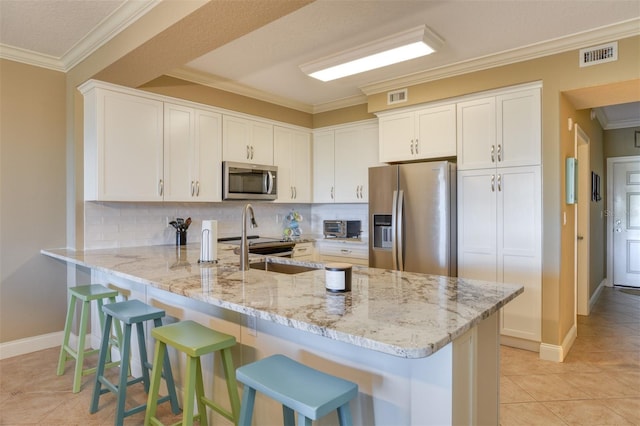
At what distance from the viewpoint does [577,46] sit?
2988mm

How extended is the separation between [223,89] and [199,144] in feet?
2.33

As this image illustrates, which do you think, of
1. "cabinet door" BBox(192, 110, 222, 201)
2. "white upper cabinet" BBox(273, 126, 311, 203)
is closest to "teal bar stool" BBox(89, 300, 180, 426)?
"cabinet door" BBox(192, 110, 222, 201)

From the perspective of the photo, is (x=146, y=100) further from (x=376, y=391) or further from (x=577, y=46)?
(x=577, y=46)

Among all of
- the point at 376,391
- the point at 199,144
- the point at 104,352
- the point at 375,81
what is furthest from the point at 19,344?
the point at 375,81

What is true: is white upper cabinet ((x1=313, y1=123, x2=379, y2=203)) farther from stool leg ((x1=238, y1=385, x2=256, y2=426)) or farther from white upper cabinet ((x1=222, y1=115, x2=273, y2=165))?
stool leg ((x1=238, y1=385, x2=256, y2=426))

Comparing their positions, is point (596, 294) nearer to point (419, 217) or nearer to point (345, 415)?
point (419, 217)

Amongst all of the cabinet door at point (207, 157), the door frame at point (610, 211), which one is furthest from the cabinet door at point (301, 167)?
the door frame at point (610, 211)

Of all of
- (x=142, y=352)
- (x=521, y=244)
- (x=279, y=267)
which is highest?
(x=521, y=244)

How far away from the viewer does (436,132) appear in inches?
149

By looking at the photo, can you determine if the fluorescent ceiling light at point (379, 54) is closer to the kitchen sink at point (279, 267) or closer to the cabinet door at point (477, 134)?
the cabinet door at point (477, 134)

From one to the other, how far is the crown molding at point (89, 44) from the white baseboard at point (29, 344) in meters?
2.42

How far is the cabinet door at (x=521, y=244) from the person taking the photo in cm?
322

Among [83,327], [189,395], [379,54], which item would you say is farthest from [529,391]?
[83,327]

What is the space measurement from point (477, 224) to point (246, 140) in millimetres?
2611
